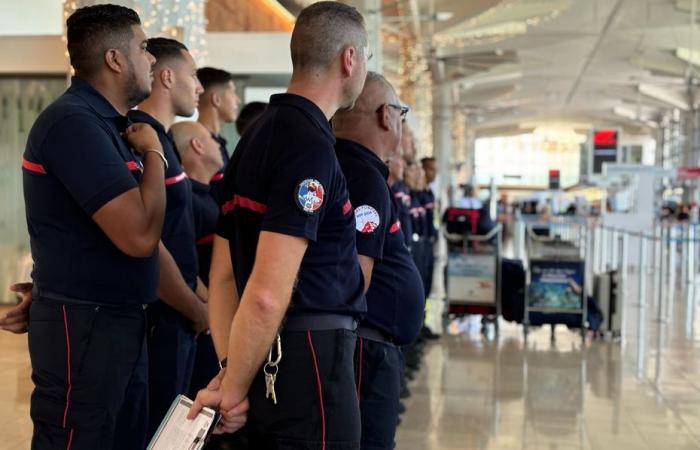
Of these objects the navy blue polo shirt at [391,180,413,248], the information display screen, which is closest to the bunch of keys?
the navy blue polo shirt at [391,180,413,248]

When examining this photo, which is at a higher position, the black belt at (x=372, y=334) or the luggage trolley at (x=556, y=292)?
the black belt at (x=372, y=334)

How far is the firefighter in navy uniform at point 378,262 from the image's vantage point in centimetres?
227

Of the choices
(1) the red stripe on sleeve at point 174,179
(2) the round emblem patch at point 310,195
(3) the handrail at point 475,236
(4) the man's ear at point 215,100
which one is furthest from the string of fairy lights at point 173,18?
(3) the handrail at point 475,236

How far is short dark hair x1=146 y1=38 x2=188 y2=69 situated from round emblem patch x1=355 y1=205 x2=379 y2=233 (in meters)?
1.18

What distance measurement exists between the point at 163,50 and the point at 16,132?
6.66 m

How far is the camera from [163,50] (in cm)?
307

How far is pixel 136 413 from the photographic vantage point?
2295 mm

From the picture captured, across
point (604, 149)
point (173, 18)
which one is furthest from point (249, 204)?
point (604, 149)

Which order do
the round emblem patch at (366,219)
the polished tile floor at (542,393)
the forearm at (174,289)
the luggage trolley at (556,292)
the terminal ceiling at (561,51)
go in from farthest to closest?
the terminal ceiling at (561,51) < the luggage trolley at (556,292) < the polished tile floor at (542,393) < the forearm at (174,289) < the round emblem patch at (366,219)

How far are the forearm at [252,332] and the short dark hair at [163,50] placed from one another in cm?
157

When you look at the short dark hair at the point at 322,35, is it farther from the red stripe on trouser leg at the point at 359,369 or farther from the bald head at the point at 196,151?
the bald head at the point at 196,151

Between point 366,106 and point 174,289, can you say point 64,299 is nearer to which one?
point 174,289

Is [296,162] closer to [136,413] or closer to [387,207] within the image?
[387,207]

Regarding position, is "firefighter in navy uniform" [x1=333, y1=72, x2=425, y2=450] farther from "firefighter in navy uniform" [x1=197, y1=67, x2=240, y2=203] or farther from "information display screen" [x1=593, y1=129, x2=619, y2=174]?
"information display screen" [x1=593, y1=129, x2=619, y2=174]
